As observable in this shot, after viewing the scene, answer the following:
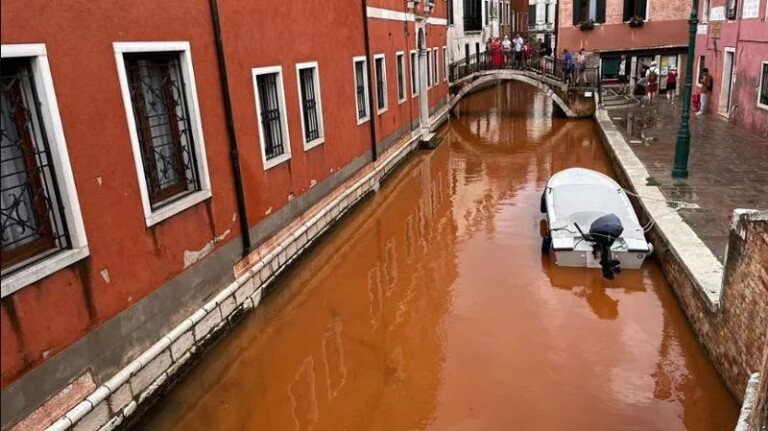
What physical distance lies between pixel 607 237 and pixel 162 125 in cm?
582

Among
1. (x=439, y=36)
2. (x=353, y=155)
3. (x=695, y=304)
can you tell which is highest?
(x=439, y=36)

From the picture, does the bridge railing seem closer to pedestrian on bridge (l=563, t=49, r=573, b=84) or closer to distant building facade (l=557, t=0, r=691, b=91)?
pedestrian on bridge (l=563, t=49, r=573, b=84)

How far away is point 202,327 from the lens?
21.4ft

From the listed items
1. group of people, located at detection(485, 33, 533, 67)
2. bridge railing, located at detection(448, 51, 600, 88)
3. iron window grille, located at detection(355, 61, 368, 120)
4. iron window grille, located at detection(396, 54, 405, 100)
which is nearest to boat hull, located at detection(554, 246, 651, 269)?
iron window grille, located at detection(355, 61, 368, 120)

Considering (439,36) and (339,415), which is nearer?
(339,415)

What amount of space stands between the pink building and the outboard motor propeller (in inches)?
319

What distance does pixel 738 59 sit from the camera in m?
15.4

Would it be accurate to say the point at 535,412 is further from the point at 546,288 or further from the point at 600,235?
the point at 600,235

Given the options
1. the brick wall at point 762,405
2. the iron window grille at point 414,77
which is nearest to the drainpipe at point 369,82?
the iron window grille at point 414,77

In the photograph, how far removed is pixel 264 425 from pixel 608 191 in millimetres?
6560

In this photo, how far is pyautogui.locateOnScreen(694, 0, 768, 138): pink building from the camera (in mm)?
13875

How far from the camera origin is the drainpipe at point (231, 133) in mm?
6754

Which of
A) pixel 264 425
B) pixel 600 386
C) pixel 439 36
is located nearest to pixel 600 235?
pixel 600 386

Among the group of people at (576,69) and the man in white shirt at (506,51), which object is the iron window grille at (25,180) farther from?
the man in white shirt at (506,51)
